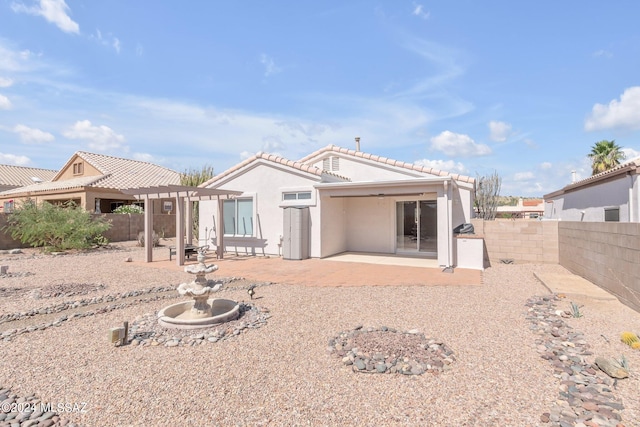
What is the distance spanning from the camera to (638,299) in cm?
612

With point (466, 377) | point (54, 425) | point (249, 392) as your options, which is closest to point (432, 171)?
point (466, 377)

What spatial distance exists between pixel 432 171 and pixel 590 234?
21.6 ft

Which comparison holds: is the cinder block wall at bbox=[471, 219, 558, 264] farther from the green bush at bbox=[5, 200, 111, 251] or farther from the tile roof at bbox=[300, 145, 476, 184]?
the green bush at bbox=[5, 200, 111, 251]

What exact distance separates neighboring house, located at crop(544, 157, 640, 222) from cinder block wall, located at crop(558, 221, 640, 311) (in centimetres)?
293

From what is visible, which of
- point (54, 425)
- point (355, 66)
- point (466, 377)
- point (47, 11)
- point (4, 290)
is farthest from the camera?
point (355, 66)

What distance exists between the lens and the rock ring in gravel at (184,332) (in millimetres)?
4931

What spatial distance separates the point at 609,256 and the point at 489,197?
1282 cm

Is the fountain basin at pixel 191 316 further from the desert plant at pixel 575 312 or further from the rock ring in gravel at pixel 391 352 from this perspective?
the desert plant at pixel 575 312

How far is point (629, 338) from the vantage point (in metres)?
4.66

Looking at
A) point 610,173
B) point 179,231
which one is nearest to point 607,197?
point 610,173

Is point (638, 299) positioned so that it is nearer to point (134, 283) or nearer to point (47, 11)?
point (134, 283)

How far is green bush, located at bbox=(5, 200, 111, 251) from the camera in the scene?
53.9 ft

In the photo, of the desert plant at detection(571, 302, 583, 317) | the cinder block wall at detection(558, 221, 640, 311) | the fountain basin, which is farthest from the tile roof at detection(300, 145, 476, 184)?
the fountain basin

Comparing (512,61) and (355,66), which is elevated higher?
(355,66)
